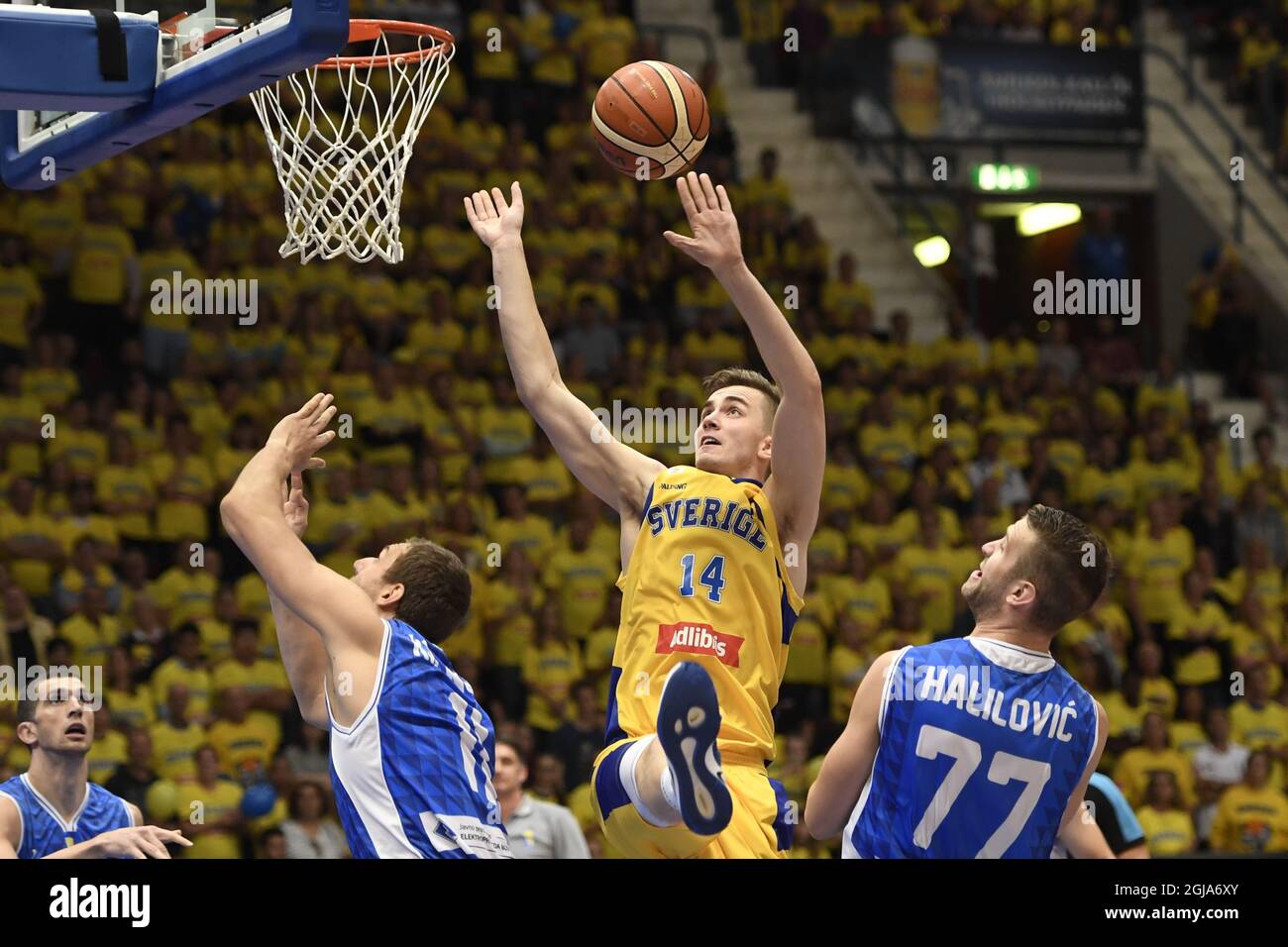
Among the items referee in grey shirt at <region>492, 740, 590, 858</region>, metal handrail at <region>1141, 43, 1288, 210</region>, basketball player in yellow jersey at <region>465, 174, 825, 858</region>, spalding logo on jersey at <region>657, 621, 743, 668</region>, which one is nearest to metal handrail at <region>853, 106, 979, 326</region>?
metal handrail at <region>1141, 43, 1288, 210</region>

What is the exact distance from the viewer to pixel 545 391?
5145mm

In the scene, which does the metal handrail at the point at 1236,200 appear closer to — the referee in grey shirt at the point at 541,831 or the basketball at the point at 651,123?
the referee in grey shirt at the point at 541,831

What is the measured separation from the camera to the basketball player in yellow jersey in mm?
4617

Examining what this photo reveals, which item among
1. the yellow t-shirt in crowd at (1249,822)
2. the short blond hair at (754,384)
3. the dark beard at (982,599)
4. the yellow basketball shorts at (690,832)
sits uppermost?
the short blond hair at (754,384)

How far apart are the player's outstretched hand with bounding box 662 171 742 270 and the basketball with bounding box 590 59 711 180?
772 millimetres

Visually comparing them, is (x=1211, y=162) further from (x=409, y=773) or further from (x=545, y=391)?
Answer: (x=409, y=773)

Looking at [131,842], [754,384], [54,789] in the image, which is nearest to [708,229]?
[754,384]

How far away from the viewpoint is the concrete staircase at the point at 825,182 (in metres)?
14.5

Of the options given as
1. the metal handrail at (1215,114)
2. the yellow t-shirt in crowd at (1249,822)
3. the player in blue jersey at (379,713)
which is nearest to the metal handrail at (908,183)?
the metal handrail at (1215,114)

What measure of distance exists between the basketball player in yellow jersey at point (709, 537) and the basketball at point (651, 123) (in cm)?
49

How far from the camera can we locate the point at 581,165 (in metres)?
13.0

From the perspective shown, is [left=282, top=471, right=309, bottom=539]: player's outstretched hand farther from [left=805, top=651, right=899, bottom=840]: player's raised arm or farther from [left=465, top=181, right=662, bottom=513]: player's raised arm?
[left=805, top=651, right=899, bottom=840]: player's raised arm
